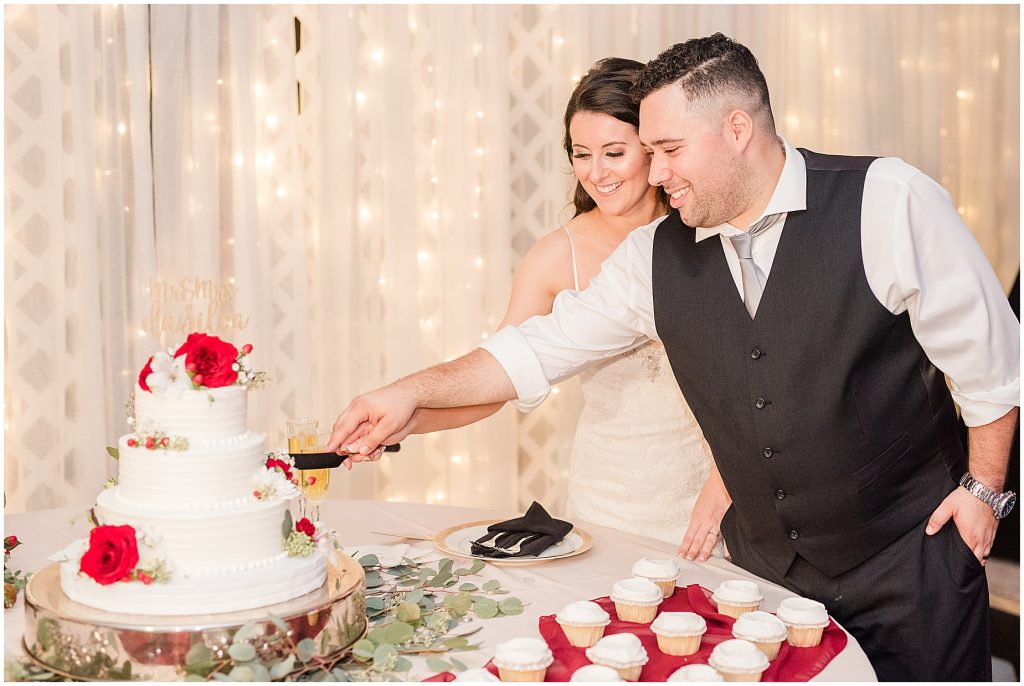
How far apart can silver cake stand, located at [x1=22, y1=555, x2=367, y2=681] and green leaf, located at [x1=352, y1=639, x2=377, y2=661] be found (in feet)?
0.11

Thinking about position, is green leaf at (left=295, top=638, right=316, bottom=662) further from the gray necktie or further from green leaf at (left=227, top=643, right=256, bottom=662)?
the gray necktie

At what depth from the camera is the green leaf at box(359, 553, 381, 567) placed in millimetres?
1877

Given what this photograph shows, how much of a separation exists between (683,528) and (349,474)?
5.34 ft

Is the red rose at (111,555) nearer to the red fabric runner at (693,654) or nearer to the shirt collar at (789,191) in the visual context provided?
the red fabric runner at (693,654)

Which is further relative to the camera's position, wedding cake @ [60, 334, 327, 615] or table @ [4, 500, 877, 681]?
table @ [4, 500, 877, 681]

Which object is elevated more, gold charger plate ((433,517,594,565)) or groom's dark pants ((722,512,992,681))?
gold charger plate ((433,517,594,565))

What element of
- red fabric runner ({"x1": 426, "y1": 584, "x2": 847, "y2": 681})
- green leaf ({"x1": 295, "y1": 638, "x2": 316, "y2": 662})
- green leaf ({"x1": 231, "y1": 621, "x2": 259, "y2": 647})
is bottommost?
red fabric runner ({"x1": 426, "y1": 584, "x2": 847, "y2": 681})

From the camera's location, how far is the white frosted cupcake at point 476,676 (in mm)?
1324

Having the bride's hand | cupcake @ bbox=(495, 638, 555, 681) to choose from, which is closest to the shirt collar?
the bride's hand

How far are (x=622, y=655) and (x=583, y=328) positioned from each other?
1.07 metres

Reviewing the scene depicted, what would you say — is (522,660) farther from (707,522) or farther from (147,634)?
(707,522)

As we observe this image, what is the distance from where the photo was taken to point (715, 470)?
7.42 feet

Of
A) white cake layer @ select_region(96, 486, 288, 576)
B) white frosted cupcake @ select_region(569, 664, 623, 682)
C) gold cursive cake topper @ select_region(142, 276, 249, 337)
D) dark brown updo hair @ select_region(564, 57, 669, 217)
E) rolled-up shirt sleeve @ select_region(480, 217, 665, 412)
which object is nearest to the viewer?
white frosted cupcake @ select_region(569, 664, 623, 682)

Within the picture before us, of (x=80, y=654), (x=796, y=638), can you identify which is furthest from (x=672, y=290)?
(x=80, y=654)
